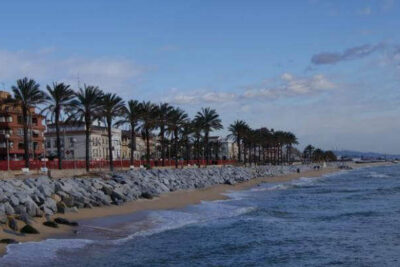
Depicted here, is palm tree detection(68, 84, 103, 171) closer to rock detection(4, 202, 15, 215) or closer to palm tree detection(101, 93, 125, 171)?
palm tree detection(101, 93, 125, 171)

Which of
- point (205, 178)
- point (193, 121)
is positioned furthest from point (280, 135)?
point (205, 178)

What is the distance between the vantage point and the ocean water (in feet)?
47.5

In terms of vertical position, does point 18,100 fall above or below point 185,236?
above

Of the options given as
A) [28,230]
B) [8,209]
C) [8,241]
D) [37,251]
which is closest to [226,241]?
[37,251]

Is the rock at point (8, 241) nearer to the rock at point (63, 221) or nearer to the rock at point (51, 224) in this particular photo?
the rock at point (51, 224)

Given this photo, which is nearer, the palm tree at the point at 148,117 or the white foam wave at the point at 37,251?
the white foam wave at the point at 37,251

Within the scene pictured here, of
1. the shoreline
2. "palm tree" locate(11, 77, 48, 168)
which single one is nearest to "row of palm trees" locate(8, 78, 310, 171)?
"palm tree" locate(11, 77, 48, 168)

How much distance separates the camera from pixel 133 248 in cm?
1647

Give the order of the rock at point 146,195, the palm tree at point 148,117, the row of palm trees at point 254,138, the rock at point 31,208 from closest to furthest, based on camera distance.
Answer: the rock at point 31,208
the rock at point 146,195
the palm tree at point 148,117
the row of palm trees at point 254,138

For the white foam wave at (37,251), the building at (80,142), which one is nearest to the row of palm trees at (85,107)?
the white foam wave at (37,251)

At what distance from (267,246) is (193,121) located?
64.1 m

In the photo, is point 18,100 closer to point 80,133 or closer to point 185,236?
point 185,236

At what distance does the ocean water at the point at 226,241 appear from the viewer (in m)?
14.5

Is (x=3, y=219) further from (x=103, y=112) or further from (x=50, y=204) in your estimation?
(x=103, y=112)
